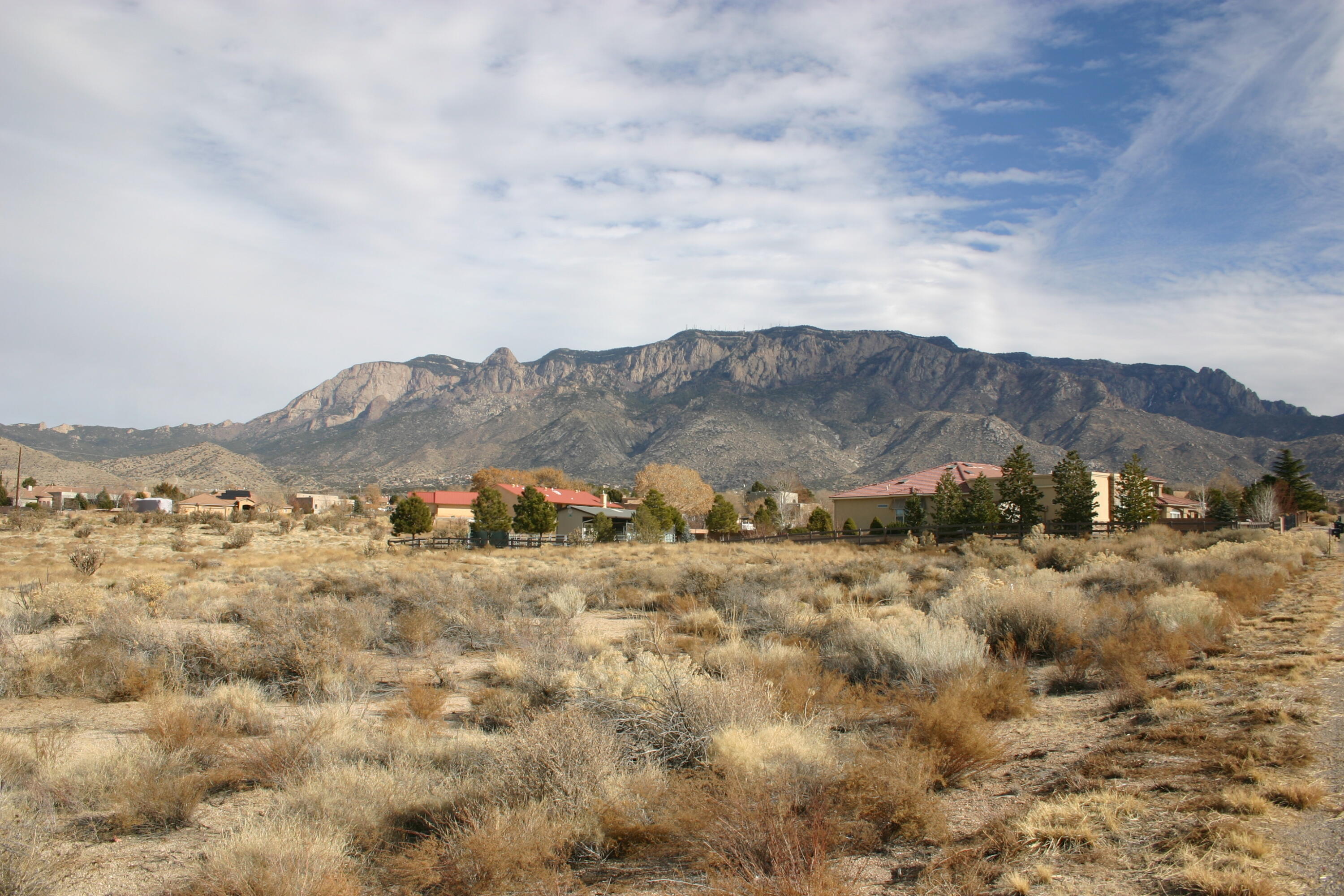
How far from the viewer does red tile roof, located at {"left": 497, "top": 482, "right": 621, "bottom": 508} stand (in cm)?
8088

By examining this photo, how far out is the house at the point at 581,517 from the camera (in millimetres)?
70625

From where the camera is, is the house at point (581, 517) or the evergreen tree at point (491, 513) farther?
the house at point (581, 517)

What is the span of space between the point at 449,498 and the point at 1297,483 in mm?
88523

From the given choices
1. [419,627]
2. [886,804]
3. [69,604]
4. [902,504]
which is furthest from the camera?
[902,504]

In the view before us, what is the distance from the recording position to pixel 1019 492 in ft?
156

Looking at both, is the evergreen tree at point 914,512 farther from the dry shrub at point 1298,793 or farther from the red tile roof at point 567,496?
the dry shrub at point 1298,793

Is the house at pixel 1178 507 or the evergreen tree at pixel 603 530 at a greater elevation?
the house at pixel 1178 507

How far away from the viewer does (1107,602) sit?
13.2 meters

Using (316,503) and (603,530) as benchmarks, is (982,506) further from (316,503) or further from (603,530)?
(316,503)

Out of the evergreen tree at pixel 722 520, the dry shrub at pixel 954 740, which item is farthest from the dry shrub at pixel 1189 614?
the evergreen tree at pixel 722 520

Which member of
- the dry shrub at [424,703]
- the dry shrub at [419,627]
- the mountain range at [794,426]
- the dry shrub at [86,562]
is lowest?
the dry shrub at [86,562]

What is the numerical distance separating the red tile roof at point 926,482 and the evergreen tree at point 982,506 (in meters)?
6.33

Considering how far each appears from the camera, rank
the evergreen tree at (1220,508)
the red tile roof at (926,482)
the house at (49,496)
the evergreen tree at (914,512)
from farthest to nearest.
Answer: the house at (49,496)
the red tile roof at (926,482)
the evergreen tree at (1220,508)
the evergreen tree at (914,512)

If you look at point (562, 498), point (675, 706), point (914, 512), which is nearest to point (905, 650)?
point (675, 706)
